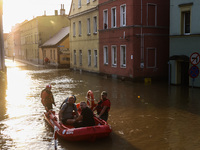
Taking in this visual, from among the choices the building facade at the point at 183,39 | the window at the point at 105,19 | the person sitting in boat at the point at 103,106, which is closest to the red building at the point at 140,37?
the window at the point at 105,19

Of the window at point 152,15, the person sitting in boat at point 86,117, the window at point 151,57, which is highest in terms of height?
the window at point 152,15

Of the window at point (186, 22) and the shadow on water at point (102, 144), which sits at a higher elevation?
the window at point (186, 22)

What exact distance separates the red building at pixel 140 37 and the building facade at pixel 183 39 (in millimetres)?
3408

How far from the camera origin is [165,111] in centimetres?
1307

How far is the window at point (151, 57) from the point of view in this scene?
82.1 ft

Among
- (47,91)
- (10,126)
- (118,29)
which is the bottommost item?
(10,126)

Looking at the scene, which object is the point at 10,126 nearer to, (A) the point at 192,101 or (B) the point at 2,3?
(A) the point at 192,101

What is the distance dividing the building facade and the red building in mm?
3408

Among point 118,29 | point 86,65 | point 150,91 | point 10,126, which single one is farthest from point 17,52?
point 10,126

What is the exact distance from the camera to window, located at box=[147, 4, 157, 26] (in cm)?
2477

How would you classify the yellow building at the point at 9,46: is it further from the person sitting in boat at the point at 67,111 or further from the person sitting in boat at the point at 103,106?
the person sitting in boat at the point at 103,106

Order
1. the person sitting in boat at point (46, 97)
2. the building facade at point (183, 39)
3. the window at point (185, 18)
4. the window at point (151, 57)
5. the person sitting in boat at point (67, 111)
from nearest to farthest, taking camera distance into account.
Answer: the person sitting in boat at point (67, 111), the person sitting in boat at point (46, 97), the building facade at point (183, 39), the window at point (185, 18), the window at point (151, 57)

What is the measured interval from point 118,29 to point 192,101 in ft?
42.3

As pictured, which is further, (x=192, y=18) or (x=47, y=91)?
(x=192, y=18)
